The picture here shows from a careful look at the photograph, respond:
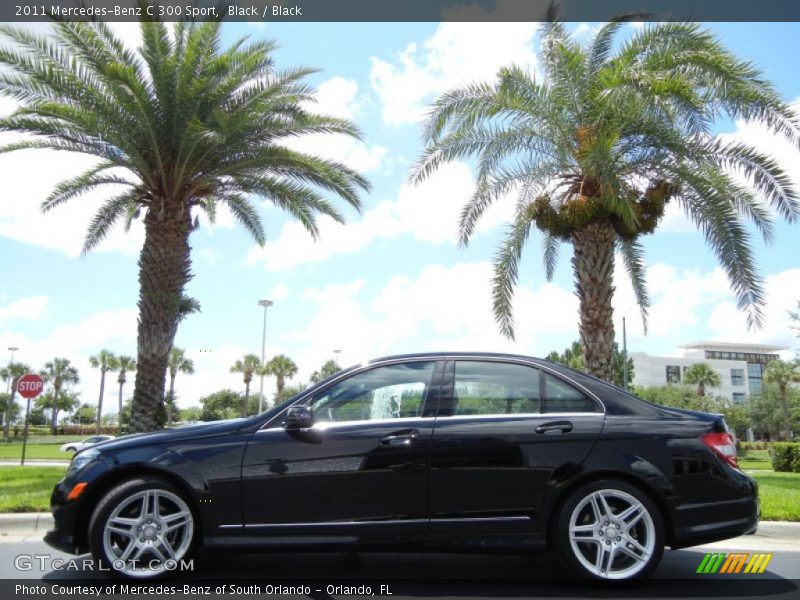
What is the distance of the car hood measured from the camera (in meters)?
4.62

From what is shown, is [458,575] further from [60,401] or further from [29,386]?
[60,401]

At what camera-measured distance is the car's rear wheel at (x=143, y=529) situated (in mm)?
4410

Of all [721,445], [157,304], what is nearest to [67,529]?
[721,445]

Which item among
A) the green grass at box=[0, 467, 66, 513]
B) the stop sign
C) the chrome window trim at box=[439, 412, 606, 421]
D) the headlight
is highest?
the stop sign

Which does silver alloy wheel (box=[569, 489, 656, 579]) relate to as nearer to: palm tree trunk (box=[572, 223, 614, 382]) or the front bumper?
the front bumper

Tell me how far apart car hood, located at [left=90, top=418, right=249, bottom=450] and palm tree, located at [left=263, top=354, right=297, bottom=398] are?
6176 cm

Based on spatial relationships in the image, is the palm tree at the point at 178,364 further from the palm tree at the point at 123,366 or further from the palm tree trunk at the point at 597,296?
the palm tree trunk at the point at 597,296

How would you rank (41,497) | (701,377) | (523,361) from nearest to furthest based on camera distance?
(523,361) → (41,497) → (701,377)

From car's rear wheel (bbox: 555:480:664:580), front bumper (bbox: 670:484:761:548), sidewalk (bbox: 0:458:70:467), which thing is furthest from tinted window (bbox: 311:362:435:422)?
sidewalk (bbox: 0:458:70:467)

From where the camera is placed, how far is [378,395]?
4.78 meters

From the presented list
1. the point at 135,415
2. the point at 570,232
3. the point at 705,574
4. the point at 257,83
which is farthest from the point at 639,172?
the point at 135,415

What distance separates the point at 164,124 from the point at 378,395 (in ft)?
32.9

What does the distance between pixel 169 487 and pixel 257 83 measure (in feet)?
35.7

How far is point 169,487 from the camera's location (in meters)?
4.49
